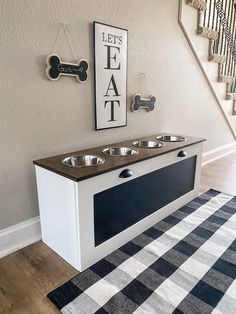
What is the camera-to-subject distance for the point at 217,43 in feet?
11.0

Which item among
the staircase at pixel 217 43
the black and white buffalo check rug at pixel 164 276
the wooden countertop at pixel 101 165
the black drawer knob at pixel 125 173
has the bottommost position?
the black and white buffalo check rug at pixel 164 276

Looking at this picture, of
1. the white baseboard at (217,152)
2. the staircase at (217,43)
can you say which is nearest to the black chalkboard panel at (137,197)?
the white baseboard at (217,152)

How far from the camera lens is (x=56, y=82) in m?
1.70

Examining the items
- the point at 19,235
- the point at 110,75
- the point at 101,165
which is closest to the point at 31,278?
the point at 19,235

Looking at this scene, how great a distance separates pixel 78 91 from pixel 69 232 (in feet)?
3.37

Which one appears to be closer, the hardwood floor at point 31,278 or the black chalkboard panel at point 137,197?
the hardwood floor at point 31,278

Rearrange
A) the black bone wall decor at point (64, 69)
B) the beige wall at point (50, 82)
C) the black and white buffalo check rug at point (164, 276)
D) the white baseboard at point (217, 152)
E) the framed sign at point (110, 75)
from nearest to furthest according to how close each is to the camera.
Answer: the black and white buffalo check rug at point (164, 276) → the beige wall at point (50, 82) → the black bone wall decor at point (64, 69) → the framed sign at point (110, 75) → the white baseboard at point (217, 152)

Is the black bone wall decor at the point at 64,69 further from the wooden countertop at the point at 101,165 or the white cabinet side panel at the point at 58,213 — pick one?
the white cabinet side panel at the point at 58,213

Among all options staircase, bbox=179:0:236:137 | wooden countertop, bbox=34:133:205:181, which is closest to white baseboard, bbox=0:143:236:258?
wooden countertop, bbox=34:133:205:181

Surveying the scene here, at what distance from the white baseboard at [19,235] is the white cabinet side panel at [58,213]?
0.09 m

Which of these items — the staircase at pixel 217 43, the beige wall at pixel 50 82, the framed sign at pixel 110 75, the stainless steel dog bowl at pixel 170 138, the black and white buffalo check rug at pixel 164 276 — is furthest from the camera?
the staircase at pixel 217 43

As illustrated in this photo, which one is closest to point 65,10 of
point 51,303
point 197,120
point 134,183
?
point 134,183

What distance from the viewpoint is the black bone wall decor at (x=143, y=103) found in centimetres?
232

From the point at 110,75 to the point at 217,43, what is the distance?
2.17 metres
